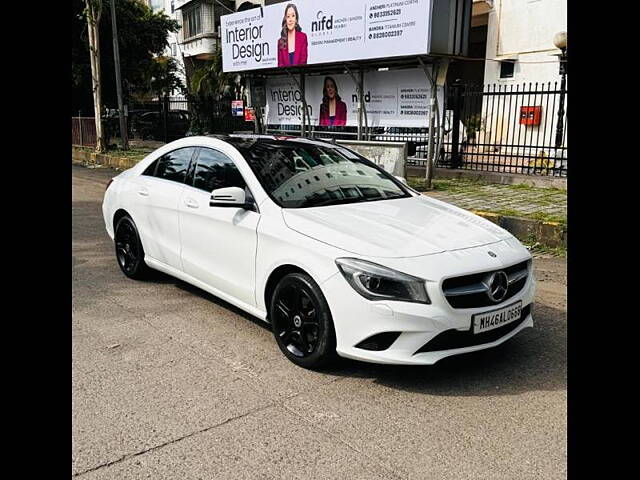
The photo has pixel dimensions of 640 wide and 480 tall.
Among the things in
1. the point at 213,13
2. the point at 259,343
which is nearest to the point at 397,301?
the point at 259,343

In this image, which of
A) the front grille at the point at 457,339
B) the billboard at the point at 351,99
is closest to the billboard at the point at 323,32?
the billboard at the point at 351,99

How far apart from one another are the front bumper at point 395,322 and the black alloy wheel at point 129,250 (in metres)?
2.80

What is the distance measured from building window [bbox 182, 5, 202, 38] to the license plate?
1318 inches

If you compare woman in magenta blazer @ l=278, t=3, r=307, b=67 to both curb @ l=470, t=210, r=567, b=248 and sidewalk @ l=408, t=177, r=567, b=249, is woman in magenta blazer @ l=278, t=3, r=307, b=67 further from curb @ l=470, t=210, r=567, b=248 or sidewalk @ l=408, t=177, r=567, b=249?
curb @ l=470, t=210, r=567, b=248

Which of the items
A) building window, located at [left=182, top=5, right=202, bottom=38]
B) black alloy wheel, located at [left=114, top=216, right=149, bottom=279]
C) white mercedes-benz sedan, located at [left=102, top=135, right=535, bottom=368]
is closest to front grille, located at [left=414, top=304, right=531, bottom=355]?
white mercedes-benz sedan, located at [left=102, top=135, right=535, bottom=368]

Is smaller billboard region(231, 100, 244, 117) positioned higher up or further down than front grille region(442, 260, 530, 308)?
higher up

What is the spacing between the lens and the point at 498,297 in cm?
363

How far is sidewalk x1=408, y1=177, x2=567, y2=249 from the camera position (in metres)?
7.28

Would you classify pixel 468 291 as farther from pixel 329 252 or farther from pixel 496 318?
pixel 329 252

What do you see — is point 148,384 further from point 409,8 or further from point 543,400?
point 409,8

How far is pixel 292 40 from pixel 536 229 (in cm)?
758

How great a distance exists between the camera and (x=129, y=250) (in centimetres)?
592

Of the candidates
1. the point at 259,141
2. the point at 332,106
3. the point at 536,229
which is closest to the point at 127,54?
the point at 332,106

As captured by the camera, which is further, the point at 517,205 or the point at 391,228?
the point at 517,205
